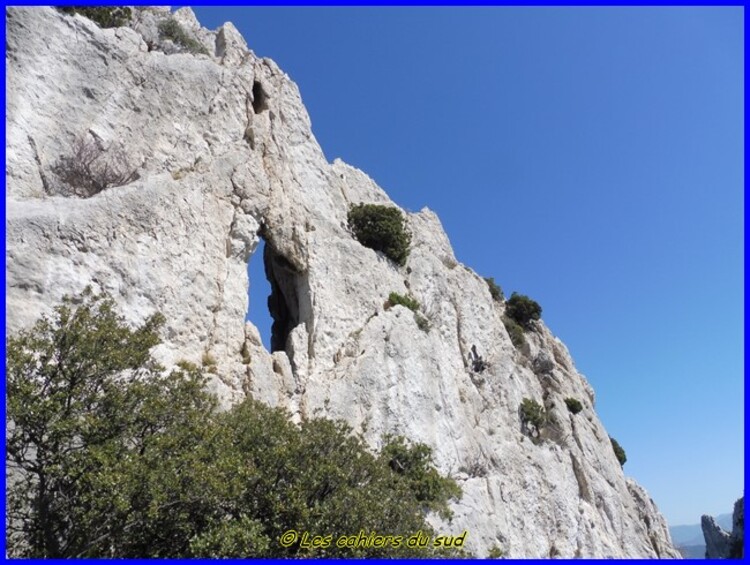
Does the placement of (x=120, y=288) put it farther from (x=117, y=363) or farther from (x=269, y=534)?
(x=269, y=534)

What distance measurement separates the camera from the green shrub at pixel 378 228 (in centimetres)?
3225

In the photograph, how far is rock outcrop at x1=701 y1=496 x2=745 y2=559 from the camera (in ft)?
158

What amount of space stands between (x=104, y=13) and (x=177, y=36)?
4.29 meters

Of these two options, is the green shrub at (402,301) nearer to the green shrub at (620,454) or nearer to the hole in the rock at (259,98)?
the hole in the rock at (259,98)

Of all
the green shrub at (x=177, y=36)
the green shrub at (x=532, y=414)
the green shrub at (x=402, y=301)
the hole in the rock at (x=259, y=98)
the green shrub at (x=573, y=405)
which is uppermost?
the green shrub at (x=177, y=36)

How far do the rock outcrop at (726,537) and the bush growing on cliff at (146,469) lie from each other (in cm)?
4840

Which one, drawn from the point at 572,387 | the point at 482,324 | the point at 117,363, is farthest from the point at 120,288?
the point at 572,387

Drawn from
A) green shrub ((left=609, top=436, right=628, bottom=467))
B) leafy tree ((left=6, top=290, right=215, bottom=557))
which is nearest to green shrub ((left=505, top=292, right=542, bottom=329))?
green shrub ((left=609, top=436, right=628, bottom=467))

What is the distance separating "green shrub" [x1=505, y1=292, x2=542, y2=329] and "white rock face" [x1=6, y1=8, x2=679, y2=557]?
371 inches

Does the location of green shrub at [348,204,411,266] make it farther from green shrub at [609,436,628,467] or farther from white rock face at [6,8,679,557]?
green shrub at [609,436,628,467]

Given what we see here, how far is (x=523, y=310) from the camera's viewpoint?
158 ft

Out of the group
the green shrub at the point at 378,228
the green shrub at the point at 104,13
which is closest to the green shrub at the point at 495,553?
the green shrub at the point at 378,228

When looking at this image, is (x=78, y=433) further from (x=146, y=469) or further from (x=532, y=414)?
(x=532, y=414)

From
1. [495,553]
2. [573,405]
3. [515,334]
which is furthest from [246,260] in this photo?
[573,405]
